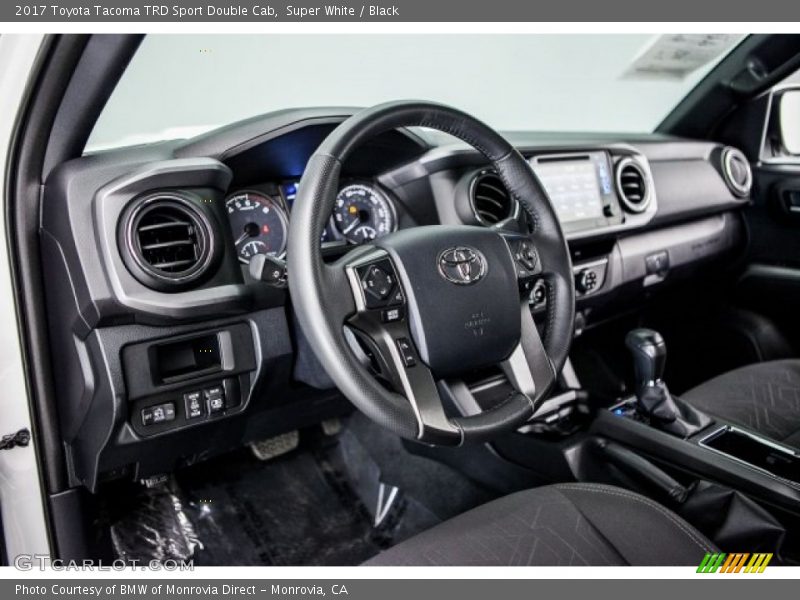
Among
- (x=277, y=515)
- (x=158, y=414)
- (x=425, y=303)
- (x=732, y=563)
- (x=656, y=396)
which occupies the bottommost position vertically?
(x=277, y=515)

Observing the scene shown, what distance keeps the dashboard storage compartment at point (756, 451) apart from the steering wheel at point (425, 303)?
45 cm

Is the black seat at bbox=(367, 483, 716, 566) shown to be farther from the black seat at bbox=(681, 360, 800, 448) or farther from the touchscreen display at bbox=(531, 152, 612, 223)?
the touchscreen display at bbox=(531, 152, 612, 223)

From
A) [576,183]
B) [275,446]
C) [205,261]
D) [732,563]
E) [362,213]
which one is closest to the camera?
[732,563]

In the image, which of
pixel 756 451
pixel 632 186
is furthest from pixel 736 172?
pixel 756 451

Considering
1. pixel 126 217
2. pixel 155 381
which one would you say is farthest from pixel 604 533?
pixel 126 217

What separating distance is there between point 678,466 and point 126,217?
3.85 ft

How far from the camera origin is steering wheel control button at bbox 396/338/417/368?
3.69 ft

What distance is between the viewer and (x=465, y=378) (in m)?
1.38

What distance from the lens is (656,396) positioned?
1548 millimetres

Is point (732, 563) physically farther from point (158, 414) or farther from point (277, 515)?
point (277, 515)

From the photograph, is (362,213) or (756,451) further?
(362,213)

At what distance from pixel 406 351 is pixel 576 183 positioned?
3.23 ft

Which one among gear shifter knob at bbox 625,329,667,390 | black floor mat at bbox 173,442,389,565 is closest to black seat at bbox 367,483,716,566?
gear shifter knob at bbox 625,329,667,390

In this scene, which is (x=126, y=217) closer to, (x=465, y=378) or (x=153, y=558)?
(x=465, y=378)
